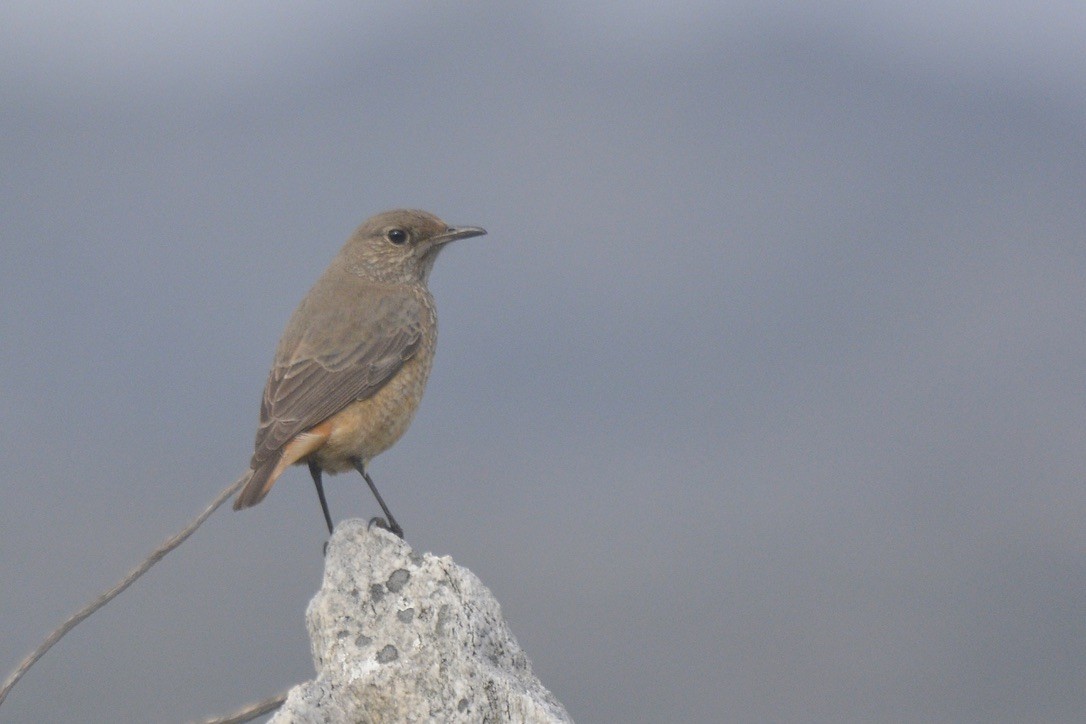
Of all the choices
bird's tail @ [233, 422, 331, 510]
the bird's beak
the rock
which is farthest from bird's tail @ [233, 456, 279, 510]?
the bird's beak

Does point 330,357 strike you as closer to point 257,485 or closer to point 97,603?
point 257,485

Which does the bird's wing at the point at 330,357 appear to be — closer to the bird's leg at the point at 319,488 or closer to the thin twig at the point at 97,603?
the bird's leg at the point at 319,488

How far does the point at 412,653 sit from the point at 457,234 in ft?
11.3

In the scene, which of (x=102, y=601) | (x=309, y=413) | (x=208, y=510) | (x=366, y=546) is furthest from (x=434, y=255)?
(x=102, y=601)

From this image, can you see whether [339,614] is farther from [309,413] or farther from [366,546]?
[309,413]

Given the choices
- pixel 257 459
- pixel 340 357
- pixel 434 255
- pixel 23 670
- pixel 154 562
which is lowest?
pixel 23 670

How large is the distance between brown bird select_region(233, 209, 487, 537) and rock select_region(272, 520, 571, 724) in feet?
3.72

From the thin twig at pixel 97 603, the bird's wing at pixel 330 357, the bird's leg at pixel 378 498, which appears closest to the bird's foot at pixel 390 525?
the bird's leg at pixel 378 498

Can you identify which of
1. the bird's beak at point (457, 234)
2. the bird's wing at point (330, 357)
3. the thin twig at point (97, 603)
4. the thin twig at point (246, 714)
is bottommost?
the thin twig at point (246, 714)

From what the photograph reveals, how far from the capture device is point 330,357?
596cm

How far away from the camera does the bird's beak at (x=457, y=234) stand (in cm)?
667

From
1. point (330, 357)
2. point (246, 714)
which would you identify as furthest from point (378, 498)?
point (246, 714)

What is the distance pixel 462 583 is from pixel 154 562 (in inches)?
40.5

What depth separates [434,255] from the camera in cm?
702
